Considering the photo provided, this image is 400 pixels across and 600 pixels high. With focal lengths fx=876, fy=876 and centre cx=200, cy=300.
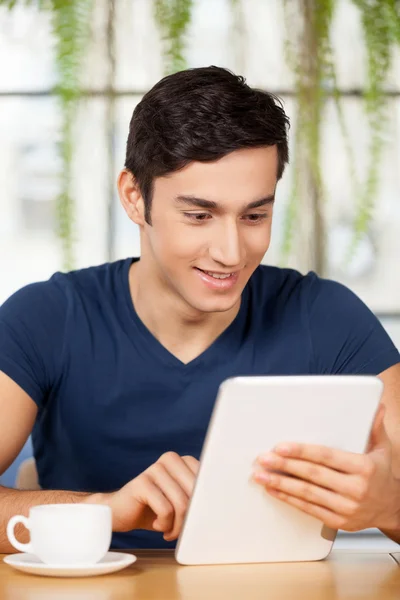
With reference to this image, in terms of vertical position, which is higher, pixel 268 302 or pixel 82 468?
pixel 268 302

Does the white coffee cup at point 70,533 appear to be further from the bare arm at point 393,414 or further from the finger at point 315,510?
the bare arm at point 393,414

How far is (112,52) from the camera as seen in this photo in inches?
113

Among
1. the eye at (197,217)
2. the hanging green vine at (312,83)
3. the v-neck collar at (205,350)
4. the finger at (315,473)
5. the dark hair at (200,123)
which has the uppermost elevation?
the hanging green vine at (312,83)

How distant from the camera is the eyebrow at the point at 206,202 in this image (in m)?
1.31

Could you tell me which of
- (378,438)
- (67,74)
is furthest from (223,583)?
(67,74)

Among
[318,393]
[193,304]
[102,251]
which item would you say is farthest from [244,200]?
[102,251]

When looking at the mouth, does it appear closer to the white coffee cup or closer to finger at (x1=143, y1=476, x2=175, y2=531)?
finger at (x1=143, y1=476, x2=175, y2=531)

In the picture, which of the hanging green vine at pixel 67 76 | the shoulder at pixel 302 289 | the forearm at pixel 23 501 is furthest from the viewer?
the hanging green vine at pixel 67 76

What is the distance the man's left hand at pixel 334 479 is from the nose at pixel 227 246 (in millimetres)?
377

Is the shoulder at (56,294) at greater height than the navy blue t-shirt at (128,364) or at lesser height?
greater

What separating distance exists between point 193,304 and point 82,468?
346 mm

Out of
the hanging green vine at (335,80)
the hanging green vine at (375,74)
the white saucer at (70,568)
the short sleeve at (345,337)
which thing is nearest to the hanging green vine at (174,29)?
the hanging green vine at (335,80)

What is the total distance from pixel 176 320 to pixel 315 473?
1.92ft

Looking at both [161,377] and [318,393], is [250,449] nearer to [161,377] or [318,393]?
[318,393]
